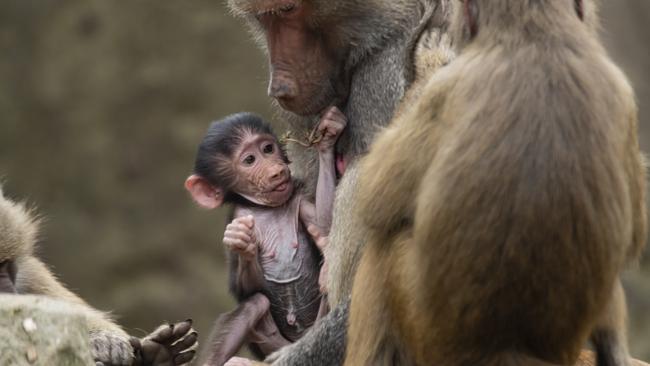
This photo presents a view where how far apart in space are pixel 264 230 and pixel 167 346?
0.73m

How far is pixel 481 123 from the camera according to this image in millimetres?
4000

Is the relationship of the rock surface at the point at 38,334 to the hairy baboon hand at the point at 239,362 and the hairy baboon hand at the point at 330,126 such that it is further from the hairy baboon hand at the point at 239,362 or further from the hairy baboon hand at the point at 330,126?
the hairy baboon hand at the point at 330,126

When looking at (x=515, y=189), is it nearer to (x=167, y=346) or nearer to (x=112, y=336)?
(x=167, y=346)

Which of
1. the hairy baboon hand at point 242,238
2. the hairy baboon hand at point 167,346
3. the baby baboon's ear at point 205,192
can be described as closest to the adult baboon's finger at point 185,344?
the hairy baboon hand at point 167,346

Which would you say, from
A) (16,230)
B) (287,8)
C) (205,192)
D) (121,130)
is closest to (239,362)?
(205,192)

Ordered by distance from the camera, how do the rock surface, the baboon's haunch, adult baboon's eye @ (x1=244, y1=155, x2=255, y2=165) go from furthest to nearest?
adult baboon's eye @ (x1=244, y1=155, x2=255, y2=165), the baboon's haunch, the rock surface

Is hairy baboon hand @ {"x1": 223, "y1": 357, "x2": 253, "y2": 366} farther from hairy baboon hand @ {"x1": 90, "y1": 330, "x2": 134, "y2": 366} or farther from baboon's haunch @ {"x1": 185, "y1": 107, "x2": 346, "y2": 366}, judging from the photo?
hairy baboon hand @ {"x1": 90, "y1": 330, "x2": 134, "y2": 366}

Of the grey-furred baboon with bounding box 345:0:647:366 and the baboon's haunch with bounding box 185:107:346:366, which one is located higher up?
the grey-furred baboon with bounding box 345:0:647:366

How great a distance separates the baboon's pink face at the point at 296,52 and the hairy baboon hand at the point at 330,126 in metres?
0.08

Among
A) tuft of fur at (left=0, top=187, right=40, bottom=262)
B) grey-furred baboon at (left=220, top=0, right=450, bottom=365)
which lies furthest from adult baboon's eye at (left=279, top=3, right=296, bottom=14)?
tuft of fur at (left=0, top=187, right=40, bottom=262)

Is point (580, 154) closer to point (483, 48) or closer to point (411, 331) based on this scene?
point (483, 48)

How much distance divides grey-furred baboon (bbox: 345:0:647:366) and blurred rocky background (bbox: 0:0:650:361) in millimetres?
8545

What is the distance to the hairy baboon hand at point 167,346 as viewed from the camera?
5.49 metres

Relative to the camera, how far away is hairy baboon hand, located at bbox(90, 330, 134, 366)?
5453mm
